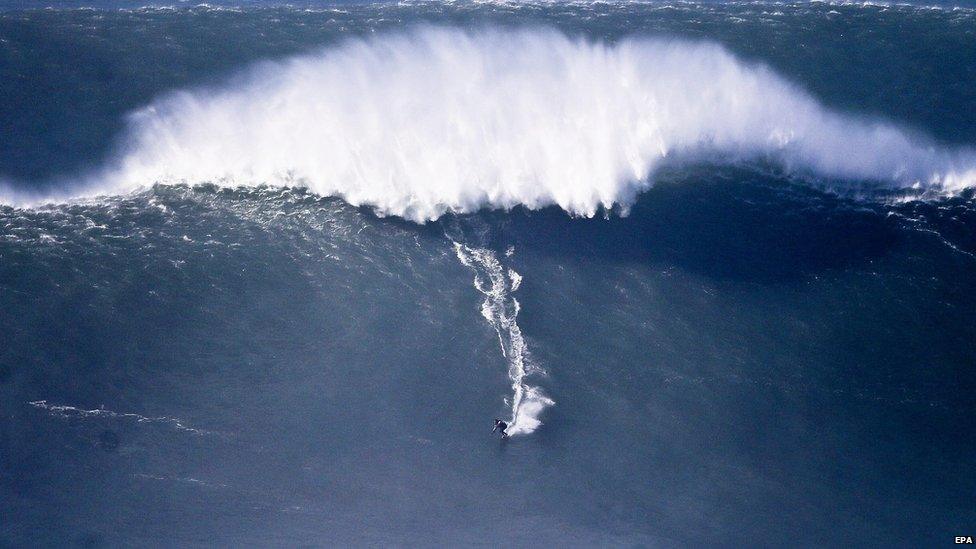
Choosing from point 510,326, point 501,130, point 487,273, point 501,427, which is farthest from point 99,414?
point 501,130

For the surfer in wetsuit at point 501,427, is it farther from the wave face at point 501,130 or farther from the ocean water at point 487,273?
the wave face at point 501,130

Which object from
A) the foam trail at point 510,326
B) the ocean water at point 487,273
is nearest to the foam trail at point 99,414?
the ocean water at point 487,273

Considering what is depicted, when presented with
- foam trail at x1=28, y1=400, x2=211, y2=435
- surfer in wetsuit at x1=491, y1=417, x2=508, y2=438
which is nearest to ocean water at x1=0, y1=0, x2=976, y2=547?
foam trail at x1=28, y1=400, x2=211, y2=435

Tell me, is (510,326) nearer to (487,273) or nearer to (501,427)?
(487,273)

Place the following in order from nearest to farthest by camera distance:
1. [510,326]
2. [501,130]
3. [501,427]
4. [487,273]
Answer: [501,427] → [510,326] → [487,273] → [501,130]

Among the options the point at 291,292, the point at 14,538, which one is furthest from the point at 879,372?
the point at 14,538

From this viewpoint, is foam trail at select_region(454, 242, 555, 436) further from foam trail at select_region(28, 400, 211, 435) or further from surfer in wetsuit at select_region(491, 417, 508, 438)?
foam trail at select_region(28, 400, 211, 435)
